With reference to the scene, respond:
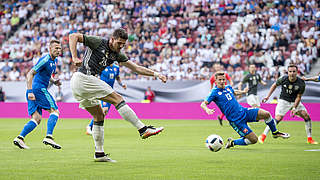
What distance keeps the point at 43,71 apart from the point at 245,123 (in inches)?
186

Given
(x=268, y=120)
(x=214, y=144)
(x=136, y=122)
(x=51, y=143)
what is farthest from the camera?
(x=268, y=120)

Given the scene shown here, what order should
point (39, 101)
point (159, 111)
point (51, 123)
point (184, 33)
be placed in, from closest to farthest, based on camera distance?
point (51, 123)
point (39, 101)
point (159, 111)
point (184, 33)

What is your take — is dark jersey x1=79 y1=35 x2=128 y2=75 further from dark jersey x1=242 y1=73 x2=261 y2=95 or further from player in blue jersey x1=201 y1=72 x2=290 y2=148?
dark jersey x1=242 y1=73 x2=261 y2=95

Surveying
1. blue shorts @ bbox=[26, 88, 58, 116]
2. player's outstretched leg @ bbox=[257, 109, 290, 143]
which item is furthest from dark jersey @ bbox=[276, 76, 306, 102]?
blue shorts @ bbox=[26, 88, 58, 116]

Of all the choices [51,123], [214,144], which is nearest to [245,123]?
[214,144]

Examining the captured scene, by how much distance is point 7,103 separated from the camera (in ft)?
94.0

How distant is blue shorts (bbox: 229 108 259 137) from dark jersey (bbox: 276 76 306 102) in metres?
2.59

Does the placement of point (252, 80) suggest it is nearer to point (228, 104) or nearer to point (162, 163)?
point (228, 104)

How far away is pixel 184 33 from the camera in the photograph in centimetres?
3066

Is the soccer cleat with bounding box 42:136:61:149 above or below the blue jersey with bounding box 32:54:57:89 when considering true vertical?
below

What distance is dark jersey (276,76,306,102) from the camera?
14.0 meters

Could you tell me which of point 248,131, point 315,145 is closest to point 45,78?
point 248,131

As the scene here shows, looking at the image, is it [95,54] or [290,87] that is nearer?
[95,54]

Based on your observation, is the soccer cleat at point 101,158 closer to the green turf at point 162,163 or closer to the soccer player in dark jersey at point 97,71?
the soccer player in dark jersey at point 97,71
